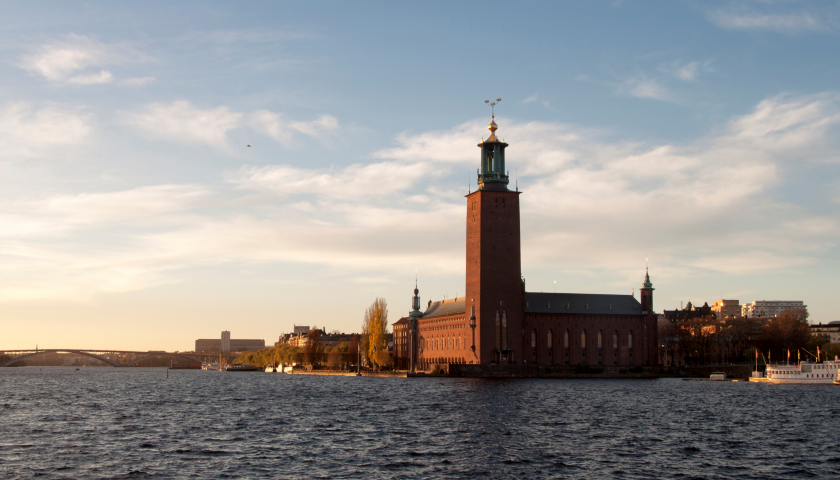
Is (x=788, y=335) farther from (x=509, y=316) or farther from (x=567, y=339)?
(x=509, y=316)

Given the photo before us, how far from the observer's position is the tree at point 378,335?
150000 millimetres

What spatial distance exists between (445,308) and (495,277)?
2857cm

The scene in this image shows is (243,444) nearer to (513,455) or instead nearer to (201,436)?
(201,436)

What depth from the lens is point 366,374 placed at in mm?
151875

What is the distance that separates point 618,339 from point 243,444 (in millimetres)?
113017

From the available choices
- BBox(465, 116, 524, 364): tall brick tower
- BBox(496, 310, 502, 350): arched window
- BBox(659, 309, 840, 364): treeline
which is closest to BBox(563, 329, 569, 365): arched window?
BBox(465, 116, 524, 364): tall brick tower

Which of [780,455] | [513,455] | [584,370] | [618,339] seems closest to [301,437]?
Answer: [513,455]

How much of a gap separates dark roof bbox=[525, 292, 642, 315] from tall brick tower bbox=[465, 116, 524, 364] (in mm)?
10953

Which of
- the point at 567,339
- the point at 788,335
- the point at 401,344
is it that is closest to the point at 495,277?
the point at 567,339

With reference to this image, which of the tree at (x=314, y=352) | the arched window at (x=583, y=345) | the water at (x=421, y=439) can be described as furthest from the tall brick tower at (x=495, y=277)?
the tree at (x=314, y=352)

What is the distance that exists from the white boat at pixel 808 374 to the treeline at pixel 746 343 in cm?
3622

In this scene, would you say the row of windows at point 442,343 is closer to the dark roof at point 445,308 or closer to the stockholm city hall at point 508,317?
the stockholm city hall at point 508,317

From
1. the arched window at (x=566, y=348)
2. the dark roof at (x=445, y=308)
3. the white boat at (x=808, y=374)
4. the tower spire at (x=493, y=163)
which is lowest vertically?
the white boat at (x=808, y=374)

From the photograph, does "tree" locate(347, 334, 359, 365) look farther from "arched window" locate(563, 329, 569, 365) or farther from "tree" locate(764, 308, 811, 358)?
"tree" locate(764, 308, 811, 358)
